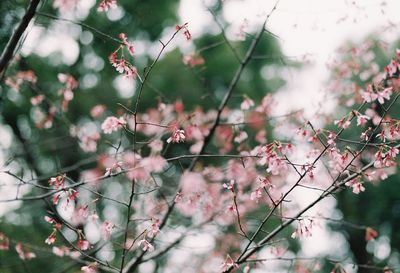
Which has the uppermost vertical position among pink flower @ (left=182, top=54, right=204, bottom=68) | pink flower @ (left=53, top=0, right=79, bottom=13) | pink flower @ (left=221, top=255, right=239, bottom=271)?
pink flower @ (left=53, top=0, right=79, bottom=13)

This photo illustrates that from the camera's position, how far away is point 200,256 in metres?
5.82

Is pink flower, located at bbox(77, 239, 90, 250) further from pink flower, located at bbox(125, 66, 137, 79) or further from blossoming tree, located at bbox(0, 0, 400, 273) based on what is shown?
pink flower, located at bbox(125, 66, 137, 79)

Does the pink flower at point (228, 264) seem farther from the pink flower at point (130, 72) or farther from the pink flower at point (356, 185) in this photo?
the pink flower at point (130, 72)

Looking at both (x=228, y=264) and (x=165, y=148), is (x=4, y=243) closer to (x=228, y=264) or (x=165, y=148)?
(x=165, y=148)

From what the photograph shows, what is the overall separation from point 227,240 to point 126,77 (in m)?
3.68

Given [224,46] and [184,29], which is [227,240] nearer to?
[184,29]

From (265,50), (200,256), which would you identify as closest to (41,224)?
(200,256)

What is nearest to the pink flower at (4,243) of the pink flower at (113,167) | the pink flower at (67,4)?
the pink flower at (113,167)

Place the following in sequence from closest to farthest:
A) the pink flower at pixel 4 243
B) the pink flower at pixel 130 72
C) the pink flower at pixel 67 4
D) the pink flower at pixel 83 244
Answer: the pink flower at pixel 130 72
the pink flower at pixel 83 244
the pink flower at pixel 4 243
the pink flower at pixel 67 4

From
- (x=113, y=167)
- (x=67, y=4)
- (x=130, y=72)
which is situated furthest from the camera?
(x=67, y=4)

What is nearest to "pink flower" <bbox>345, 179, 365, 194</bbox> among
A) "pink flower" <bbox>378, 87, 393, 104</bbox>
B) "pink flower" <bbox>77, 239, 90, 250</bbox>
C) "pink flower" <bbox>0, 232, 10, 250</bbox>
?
"pink flower" <bbox>378, 87, 393, 104</bbox>

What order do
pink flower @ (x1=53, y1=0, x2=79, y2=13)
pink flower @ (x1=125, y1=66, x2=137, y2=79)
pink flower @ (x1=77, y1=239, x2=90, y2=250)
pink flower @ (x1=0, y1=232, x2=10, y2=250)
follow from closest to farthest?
pink flower @ (x1=125, y1=66, x2=137, y2=79) → pink flower @ (x1=77, y1=239, x2=90, y2=250) → pink flower @ (x1=0, y1=232, x2=10, y2=250) → pink flower @ (x1=53, y1=0, x2=79, y2=13)

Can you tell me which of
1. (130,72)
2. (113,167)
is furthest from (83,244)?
(130,72)

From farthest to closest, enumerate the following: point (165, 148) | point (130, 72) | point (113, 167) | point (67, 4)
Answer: point (67, 4)
point (165, 148)
point (113, 167)
point (130, 72)
